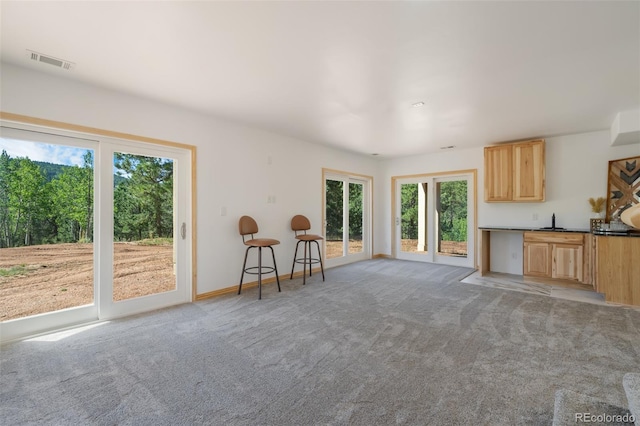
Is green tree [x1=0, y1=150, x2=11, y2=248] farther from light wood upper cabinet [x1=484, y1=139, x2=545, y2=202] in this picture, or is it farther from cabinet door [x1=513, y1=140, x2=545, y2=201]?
cabinet door [x1=513, y1=140, x2=545, y2=201]

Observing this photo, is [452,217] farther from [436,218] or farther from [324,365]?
[324,365]

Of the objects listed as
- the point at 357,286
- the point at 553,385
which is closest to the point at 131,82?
the point at 357,286

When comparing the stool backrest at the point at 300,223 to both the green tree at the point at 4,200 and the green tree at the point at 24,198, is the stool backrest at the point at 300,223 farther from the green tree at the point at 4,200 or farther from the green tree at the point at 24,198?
the green tree at the point at 4,200

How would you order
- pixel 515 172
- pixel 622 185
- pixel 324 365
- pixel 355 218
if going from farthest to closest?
pixel 355 218 → pixel 515 172 → pixel 622 185 → pixel 324 365

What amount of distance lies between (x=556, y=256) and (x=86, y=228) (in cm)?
642

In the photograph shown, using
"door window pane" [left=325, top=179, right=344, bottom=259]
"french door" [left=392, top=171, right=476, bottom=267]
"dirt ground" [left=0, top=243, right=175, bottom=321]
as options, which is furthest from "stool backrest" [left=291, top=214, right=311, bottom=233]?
"french door" [left=392, top=171, right=476, bottom=267]

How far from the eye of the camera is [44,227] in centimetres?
279

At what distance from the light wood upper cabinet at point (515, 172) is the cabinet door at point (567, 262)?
2.91 feet

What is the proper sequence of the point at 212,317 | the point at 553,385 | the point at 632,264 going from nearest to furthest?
the point at 553,385
the point at 212,317
the point at 632,264

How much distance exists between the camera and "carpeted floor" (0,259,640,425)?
66.6 inches

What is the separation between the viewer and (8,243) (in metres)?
2.62

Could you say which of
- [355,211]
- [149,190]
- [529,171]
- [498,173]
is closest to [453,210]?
[498,173]

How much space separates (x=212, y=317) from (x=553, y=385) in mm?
3051

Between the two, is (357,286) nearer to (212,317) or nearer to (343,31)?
(212,317)
